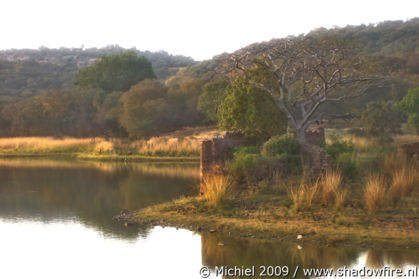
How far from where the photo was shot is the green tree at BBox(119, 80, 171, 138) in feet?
153

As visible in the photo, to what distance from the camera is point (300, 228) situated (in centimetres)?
1331

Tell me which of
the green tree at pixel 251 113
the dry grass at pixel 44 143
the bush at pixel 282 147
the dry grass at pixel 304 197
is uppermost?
the green tree at pixel 251 113

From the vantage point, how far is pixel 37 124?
5541 cm

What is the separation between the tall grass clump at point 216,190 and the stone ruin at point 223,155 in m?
1.20

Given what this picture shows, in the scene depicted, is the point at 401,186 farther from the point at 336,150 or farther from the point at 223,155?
the point at 223,155

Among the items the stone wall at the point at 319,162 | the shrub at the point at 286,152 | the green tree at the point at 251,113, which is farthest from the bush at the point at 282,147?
the green tree at the point at 251,113

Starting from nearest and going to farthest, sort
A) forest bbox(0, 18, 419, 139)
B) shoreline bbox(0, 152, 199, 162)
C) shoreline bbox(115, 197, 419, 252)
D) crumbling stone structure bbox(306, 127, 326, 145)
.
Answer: shoreline bbox(115, 197, 419, 252) → forest bbox(0, 18, 419, 139) → crumbling stone structure bbox(306, 127, 326, 145) → shoreline bbox(0, 152, 199, 162)

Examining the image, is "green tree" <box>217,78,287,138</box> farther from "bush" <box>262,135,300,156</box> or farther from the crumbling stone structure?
"bush" <box>262,135,300,156</box>

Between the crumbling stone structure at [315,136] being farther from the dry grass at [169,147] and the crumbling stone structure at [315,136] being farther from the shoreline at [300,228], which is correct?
the dry grass at [169,147]

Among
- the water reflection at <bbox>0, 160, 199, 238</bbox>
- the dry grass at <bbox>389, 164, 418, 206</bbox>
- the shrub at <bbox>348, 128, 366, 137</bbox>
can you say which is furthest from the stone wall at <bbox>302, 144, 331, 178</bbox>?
the shrub at <bbox>348, 128, 366, 137</bbox>

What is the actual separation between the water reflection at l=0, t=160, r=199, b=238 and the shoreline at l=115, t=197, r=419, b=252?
121cm

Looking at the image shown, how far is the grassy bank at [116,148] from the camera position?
37.6 meters

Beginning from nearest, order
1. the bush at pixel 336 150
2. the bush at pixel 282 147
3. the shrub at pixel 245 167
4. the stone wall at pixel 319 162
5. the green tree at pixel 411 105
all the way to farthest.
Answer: the stone wall at pixel 319 162
the shrub at pixel 245 167
the bush at pixel 282 147
the bush at pixel 336 150
the green tree at pixel 411 105

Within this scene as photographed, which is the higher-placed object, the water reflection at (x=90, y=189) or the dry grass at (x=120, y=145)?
the dry grass at (x=120, y=145)
